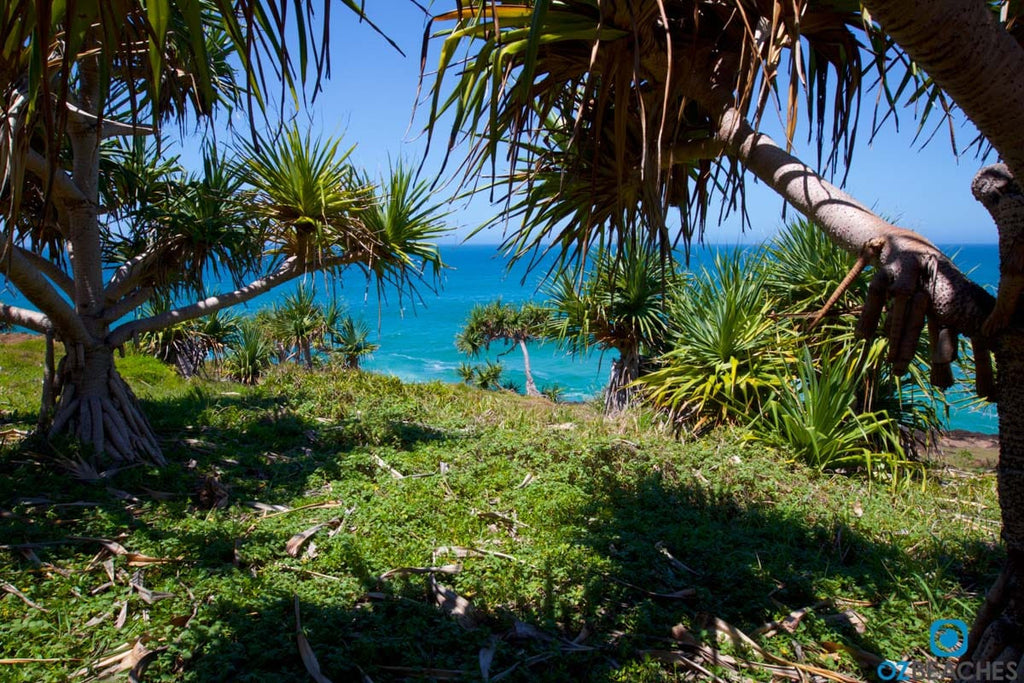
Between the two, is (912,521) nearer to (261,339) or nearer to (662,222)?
(662,222)

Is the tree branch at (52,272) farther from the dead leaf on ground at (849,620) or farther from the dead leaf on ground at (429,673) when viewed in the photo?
the dead leaf on ground at (849,620)

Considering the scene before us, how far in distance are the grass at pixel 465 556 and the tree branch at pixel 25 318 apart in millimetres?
916

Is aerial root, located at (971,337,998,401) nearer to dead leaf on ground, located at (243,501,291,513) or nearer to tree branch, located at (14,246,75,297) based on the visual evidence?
dead leaf on ground, located at (243,501,291,513)

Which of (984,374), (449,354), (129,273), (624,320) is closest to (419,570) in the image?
(984,374)

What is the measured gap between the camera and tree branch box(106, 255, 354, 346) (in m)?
5.04

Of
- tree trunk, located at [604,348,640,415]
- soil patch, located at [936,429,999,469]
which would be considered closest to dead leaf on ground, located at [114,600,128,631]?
tree trunk, located at [604,348,640,415]

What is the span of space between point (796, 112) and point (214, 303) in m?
4.74

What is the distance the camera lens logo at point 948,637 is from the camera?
273 cm

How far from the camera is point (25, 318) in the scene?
4797mm

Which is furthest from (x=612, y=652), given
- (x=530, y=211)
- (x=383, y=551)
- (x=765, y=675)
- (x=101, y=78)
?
(x=101, y=78)

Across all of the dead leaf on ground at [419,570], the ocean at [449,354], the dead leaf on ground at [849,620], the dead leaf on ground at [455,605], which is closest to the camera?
the dead leaf on ground at [455,605]

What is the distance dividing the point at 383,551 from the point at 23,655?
5.05 ft

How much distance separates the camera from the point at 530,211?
10.9 feet

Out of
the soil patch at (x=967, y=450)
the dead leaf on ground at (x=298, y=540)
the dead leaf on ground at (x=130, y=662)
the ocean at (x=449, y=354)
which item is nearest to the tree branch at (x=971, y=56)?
the dead leaf on ground at (x=130, y=662)
